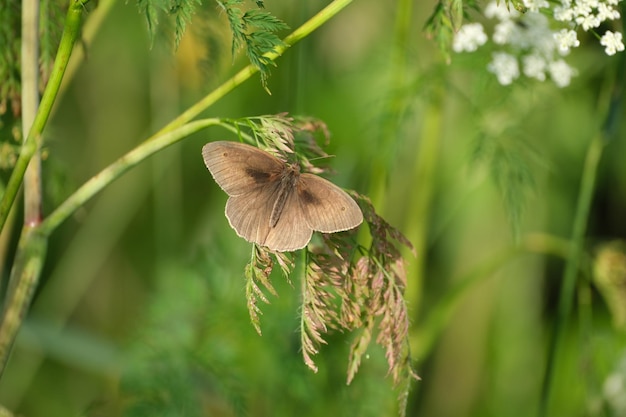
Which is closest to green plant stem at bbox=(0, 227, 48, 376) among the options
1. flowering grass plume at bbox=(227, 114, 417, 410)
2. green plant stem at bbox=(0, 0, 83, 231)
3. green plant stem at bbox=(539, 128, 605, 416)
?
green plant stem at bbox=(0, 0, 83, 231)

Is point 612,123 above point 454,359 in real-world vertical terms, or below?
above

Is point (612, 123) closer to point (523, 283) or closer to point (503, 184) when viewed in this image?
point (503, 184)

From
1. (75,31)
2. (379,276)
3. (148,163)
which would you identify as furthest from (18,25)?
(148,163)

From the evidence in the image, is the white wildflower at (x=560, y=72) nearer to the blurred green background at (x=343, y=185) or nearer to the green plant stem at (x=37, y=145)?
the blurred green background at (x=343, y=185)

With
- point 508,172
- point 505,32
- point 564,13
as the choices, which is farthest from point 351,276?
point 505,32

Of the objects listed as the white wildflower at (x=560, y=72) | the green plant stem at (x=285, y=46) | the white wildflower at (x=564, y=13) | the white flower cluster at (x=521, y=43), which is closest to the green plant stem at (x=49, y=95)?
the green plant stem at (x=285, y=46)

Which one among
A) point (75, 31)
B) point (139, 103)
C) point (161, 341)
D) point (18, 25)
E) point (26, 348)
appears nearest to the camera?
point (75, 31)

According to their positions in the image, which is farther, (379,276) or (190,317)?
(190,317)
